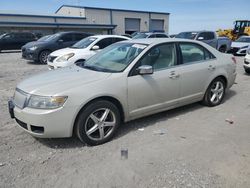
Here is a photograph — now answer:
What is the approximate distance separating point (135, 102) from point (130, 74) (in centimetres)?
47

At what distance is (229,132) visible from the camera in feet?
13.5

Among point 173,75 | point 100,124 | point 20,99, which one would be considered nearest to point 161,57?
point 173,75

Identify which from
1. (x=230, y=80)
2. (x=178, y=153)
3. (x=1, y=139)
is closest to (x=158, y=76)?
(x=178, y=153)

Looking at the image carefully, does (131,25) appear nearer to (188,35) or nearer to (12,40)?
(12,40)

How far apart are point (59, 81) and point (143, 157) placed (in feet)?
5.46

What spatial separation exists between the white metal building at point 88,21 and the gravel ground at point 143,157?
3301 centimetres

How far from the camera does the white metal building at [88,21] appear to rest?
3350 centimetres

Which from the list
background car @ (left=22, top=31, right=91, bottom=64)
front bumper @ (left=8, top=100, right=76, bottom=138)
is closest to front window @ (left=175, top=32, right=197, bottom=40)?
background car @ (left=22, top=31, right=91, bottom=64)

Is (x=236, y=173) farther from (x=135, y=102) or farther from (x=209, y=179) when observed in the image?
(x=135, y=102)

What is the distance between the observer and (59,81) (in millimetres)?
3629

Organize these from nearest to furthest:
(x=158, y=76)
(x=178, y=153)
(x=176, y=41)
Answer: (x=178, y=153) → (x=158, y=76) → (x=176, y=41)

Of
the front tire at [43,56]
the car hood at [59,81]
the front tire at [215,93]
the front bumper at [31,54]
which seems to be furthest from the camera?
the front tire at [43,56]

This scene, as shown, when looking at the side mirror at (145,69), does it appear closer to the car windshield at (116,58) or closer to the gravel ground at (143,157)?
the car windshield at (116,58)

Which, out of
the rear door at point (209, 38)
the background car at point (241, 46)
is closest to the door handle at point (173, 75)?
the rear door at point (209, 38)
